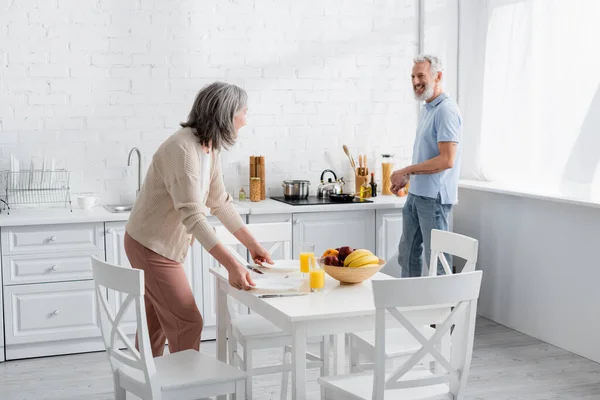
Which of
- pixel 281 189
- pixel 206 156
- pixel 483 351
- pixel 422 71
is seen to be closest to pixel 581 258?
pixel 483 351

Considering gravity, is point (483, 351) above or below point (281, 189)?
below

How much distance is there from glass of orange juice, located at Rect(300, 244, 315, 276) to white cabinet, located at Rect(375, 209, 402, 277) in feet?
6.27

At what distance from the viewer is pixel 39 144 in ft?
15.4

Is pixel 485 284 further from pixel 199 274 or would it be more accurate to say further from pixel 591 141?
pixel 199 274

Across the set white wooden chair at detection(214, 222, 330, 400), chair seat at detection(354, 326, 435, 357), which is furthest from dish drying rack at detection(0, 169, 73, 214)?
chair seat at detection(354, 326, 435, 357)

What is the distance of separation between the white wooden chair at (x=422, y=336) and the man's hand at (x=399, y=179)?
1662 millimetres

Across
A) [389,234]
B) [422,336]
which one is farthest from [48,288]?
[422,336]

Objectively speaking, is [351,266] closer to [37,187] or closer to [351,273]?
[351,273]

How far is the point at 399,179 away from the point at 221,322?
1585mm

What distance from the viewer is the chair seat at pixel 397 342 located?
10.0 feet

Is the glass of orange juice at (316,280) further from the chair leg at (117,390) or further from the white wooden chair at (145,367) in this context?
the chair leg at (117,390)

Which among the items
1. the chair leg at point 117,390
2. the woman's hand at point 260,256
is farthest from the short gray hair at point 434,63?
the chair leg at point 117,390

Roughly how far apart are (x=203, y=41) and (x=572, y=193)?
2.41 m

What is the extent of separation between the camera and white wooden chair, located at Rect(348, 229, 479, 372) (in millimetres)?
3076
